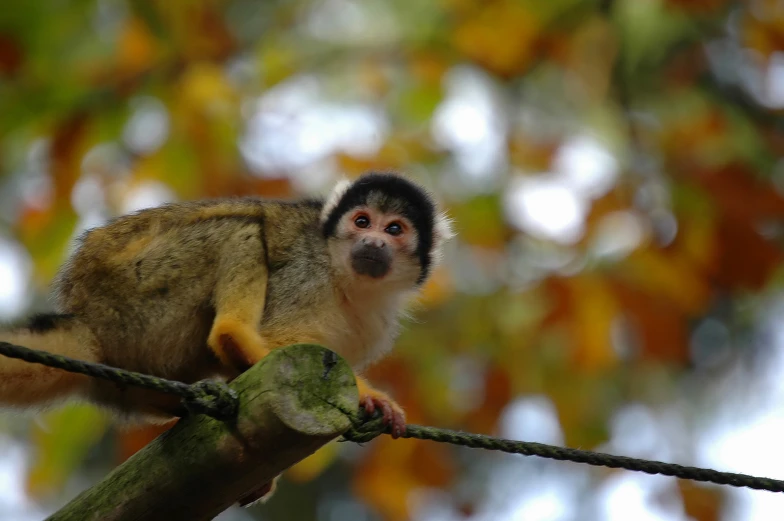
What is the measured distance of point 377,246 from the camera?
17.2 feet

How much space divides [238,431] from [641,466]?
1.43 metres

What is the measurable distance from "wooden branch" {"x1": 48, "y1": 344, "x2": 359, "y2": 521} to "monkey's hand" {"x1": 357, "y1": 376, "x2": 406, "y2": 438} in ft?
1.56

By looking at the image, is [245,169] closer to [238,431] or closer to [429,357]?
[429,357]

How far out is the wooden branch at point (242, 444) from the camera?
312 centimetres

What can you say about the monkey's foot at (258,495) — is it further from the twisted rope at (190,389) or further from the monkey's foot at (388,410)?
the twisted rope at (190,389)

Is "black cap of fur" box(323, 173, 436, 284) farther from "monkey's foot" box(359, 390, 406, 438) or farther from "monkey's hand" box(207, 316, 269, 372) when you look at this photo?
"monkey's foot" box(359, 390, 406, 438)

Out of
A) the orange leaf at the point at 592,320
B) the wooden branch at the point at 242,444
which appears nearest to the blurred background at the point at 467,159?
the orange leaf at the point at 592,320

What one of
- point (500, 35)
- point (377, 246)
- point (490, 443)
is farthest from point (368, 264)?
point (500, 35)

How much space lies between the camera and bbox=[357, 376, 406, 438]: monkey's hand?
3.72m

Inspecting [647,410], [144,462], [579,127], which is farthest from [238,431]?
[647,410]

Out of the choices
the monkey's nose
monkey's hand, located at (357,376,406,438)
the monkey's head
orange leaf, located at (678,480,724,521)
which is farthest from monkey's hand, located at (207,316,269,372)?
orange leaf, located at (678,480,724,521)

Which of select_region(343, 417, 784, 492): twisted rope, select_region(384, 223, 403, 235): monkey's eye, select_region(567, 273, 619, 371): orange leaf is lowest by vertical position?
select_region(343, 417, 784, 492): twisted rope

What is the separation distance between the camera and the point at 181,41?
818 cm

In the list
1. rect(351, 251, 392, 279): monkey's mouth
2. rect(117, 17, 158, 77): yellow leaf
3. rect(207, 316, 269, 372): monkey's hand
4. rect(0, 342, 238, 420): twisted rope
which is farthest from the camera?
rect(117, 17, 158, 77): yellow leaf
